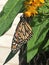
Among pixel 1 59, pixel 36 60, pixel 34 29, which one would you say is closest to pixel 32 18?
pixel 34 29

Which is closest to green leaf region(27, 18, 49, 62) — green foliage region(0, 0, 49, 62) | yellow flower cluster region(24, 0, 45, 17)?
green foliage region(0, 0, 49, 62)

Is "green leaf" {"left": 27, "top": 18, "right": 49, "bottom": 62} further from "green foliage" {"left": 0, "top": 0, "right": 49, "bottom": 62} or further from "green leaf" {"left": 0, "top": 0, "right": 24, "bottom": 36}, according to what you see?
"green leaf" {"left": 0, "top": 0, "right": 24, "bottom": 36}

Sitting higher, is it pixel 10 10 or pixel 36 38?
pixel 10 10

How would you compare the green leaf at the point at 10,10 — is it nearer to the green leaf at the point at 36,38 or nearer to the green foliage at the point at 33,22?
the green foliage at the point at 33,22

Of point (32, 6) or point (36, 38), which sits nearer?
point (32, 6)

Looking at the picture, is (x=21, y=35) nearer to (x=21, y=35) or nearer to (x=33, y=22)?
(x=21, y=35)

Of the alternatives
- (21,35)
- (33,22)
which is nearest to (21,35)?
(21,35)

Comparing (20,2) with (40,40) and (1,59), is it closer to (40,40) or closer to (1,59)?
(40,40)
